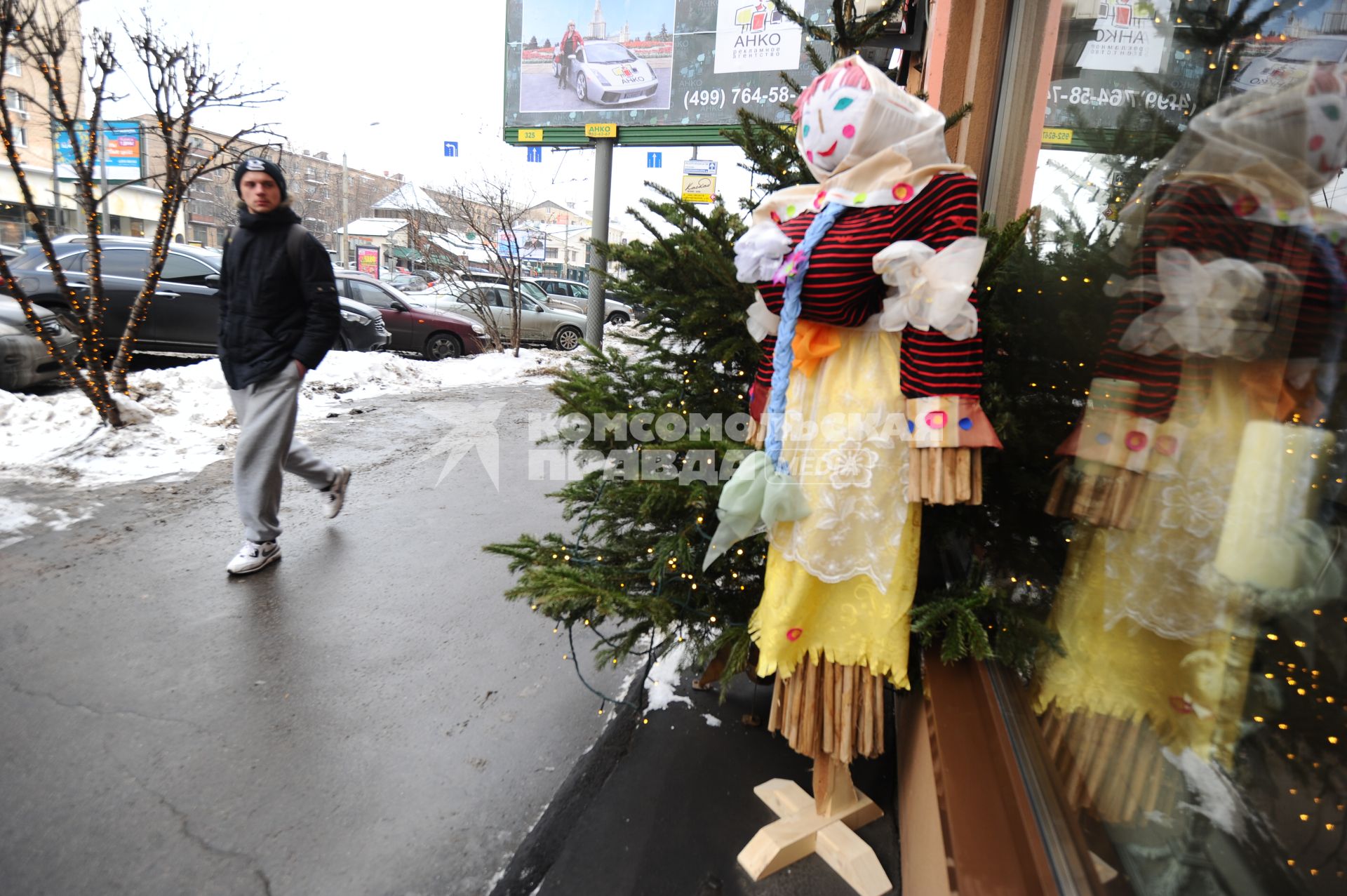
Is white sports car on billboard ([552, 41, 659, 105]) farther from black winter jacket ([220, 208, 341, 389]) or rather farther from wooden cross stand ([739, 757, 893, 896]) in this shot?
wooden cross stand ([739, 757, 893, 896])

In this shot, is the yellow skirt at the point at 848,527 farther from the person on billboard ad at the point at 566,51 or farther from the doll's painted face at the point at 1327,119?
the person on billboard ad at the point at 566,51

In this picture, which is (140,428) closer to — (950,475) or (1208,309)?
(950,475)

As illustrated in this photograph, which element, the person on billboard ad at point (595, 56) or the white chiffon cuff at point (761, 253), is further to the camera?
the person on billboard ad at point (595, 56)

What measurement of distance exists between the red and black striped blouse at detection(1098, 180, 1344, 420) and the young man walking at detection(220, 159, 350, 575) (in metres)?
3.29

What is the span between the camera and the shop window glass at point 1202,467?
1013 millimetres

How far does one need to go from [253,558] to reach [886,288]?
3404 millimetres

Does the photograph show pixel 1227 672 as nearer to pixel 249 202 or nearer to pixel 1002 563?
pixel 1002 563

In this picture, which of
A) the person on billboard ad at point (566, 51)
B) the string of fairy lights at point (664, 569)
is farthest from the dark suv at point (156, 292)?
the string of fairy lights at point (664, 569)

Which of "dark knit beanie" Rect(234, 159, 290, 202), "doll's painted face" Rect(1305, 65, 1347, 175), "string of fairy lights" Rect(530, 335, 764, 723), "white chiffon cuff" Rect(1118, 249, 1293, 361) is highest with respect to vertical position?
"dark knit beanie" Rect(234, 159, 290, 202)

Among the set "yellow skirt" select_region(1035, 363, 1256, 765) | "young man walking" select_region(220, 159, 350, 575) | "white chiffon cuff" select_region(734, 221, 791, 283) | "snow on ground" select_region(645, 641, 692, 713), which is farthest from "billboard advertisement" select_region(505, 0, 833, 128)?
"yellow skirt" select_region(1035, 363, 1256, 765)

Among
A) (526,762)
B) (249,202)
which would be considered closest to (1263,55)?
(526,762)

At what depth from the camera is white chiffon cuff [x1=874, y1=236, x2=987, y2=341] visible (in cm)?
158

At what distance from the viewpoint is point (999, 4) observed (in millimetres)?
2941

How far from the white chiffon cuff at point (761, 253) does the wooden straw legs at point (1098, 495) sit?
0.82 meters
